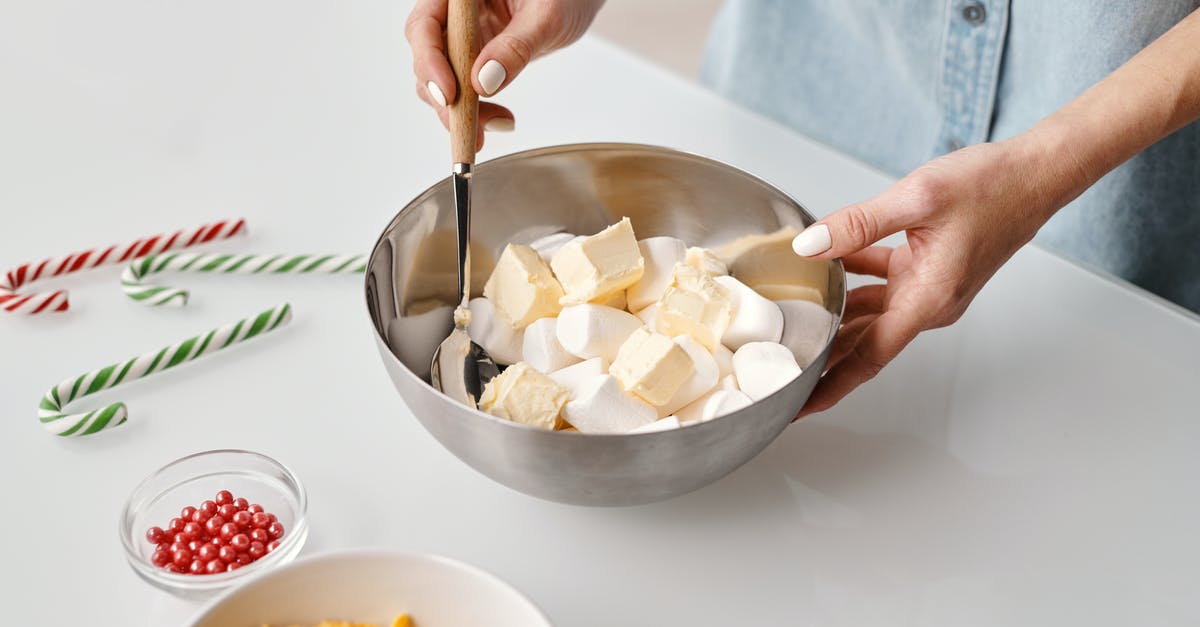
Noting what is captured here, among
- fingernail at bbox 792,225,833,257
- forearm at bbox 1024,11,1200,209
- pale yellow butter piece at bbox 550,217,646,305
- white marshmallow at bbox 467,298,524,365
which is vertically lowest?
white marshmallow at bbox 467,298,524,365

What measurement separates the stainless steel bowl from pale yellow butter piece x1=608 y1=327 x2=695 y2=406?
0.31ft

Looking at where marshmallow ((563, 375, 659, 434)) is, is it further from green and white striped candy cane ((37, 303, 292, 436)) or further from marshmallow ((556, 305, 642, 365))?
green and white striped candy cane ((37, 303, 292, 436))

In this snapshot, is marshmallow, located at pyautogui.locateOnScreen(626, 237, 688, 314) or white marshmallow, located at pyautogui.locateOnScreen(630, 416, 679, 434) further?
marshmallow, located at pyautogui.locateOnScreen(626, 237, 688, 314)

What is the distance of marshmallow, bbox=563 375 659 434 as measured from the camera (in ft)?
3.13

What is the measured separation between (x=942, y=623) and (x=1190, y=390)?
0.47 meters

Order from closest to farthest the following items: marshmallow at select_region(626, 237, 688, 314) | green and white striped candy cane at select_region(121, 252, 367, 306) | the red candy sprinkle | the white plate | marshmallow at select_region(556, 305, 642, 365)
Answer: the white plate < the red candy sprinkle < marshmallow at select_region(556, 305, 642, 365) < marshmallow at select_region(626, 237, 688, 314) < green and white striped candy cane at select_region(121, 252, 367, 306)

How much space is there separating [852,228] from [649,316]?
0.80 ft

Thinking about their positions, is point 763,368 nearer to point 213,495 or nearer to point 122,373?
point 213,495

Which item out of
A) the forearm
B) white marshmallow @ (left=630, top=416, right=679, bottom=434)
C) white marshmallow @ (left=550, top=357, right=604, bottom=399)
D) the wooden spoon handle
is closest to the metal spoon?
the wooden spoon handle

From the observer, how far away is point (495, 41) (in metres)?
1.16

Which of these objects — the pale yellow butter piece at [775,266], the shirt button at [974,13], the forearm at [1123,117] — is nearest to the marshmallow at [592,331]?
the pale yellow butter piece at [775,266]

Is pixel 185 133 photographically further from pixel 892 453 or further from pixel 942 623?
pixel 942 623

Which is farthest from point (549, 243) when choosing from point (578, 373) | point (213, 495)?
point (213, 495)

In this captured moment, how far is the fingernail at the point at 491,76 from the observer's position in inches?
43.9
